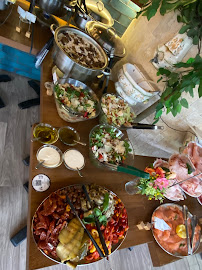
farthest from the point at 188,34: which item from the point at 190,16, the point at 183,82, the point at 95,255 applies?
the point at 95,255

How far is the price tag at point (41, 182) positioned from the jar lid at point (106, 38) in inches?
42.2

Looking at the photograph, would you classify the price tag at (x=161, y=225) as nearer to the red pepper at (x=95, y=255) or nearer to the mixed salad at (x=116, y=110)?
the red pepper at (x=95, y=255)

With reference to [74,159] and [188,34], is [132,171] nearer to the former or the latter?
[74,159]

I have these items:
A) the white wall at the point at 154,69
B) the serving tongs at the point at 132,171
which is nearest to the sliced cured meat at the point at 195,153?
the white wall at the point at 154,69

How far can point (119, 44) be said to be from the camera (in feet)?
5.28

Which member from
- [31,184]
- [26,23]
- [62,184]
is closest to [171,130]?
[62,184]

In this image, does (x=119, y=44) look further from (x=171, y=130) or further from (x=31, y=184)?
(x=31, y=184)

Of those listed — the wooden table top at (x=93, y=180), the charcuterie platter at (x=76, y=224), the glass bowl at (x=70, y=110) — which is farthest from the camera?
the glass bowl at (x=70, y=110)

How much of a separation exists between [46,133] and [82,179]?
0.38 metres

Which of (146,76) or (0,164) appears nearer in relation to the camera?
(146,76)

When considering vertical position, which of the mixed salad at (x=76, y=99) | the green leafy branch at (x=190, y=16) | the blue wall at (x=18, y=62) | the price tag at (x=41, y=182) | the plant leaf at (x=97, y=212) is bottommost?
the blue wall at (x=18, y=62)

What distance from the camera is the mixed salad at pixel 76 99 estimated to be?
4.33 ft

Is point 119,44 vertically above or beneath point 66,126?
above

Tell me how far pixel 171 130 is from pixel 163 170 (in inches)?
21.6
